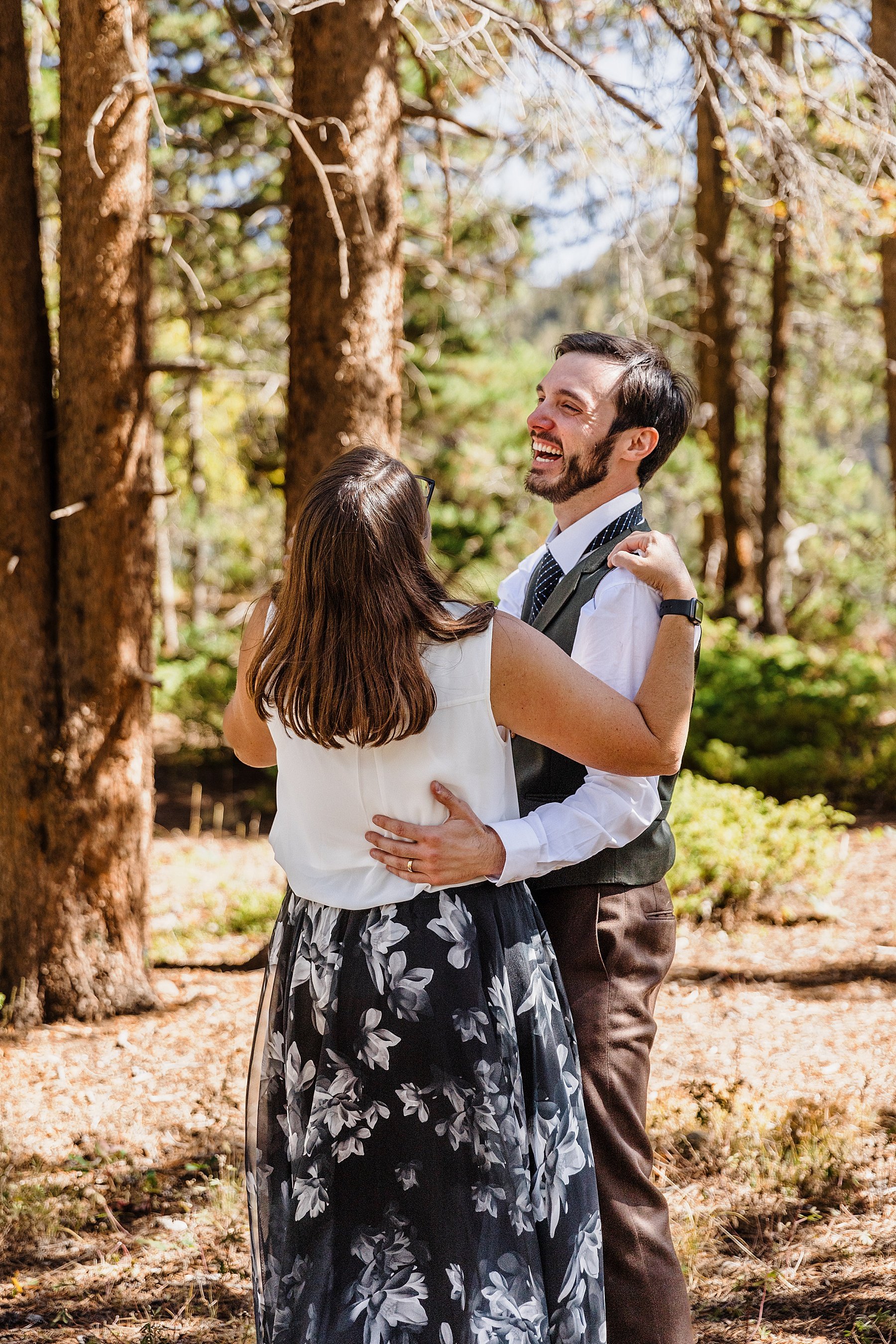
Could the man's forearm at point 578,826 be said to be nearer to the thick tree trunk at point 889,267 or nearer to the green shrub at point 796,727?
the thick tree trunk at point 889,267

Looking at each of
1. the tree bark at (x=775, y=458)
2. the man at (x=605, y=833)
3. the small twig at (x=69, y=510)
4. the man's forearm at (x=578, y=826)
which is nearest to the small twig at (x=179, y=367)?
the small twig at (x=69, y=510)

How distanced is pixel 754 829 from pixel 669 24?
3860 mm

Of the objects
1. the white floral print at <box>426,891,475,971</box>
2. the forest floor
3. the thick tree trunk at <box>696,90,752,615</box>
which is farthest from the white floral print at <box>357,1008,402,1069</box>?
the thick tree trunk at <box>696,90,752,615</box>

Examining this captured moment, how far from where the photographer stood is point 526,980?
202 centimetres

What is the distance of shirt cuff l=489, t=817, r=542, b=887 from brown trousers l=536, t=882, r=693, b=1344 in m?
0.26

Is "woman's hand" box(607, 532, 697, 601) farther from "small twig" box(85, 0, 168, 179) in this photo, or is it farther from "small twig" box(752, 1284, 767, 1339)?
"small twig" box(85, 0, 168, 179)

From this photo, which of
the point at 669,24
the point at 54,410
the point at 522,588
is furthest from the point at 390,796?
the point at 669,24

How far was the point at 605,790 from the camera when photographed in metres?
2.10

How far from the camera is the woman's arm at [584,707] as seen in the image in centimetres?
191

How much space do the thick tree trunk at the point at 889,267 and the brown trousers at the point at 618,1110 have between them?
553 centimetres

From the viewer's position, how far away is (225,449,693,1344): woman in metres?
1.89

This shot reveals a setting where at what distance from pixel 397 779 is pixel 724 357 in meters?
11.2

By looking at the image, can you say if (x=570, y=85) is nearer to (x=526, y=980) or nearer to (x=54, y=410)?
(x=54, y=410)

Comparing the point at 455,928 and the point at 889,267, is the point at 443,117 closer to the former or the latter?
the point at 455,928
